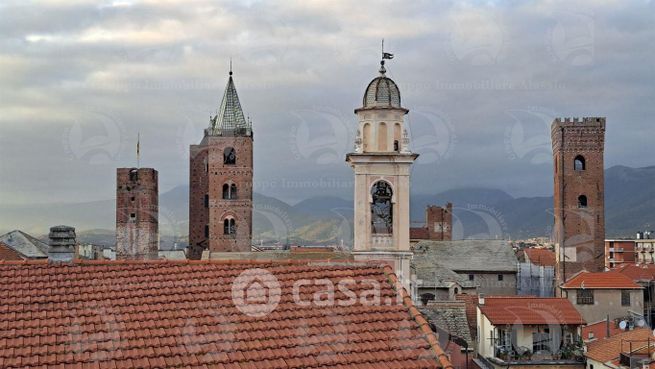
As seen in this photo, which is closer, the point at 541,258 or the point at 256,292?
the point at 256,292

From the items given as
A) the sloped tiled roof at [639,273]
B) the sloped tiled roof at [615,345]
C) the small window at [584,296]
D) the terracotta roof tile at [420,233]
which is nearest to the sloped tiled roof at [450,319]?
the sloped tiled roof at [615,345]

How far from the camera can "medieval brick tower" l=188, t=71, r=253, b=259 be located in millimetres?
67000

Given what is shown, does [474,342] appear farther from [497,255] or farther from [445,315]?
[497,255]

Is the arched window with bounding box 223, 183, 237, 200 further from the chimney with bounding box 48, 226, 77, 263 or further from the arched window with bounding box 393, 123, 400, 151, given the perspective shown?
the chimney with bounding box 48, 226, 77, 263

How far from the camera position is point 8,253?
35844mm

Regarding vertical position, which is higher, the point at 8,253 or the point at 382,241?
the point at 382,241

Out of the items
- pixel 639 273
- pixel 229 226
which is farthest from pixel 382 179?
pixel 229 226

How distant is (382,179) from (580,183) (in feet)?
138

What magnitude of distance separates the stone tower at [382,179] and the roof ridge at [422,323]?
39.0 ft

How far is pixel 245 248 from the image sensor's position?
216 ft

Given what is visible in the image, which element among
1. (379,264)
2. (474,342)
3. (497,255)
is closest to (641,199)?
(497,255)

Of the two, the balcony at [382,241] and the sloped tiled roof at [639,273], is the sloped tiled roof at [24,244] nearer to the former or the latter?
the balcony at [382,241]

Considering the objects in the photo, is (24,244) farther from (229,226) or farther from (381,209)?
(229,226)

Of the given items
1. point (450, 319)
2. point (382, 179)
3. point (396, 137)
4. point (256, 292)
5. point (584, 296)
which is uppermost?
point (396, 137)
